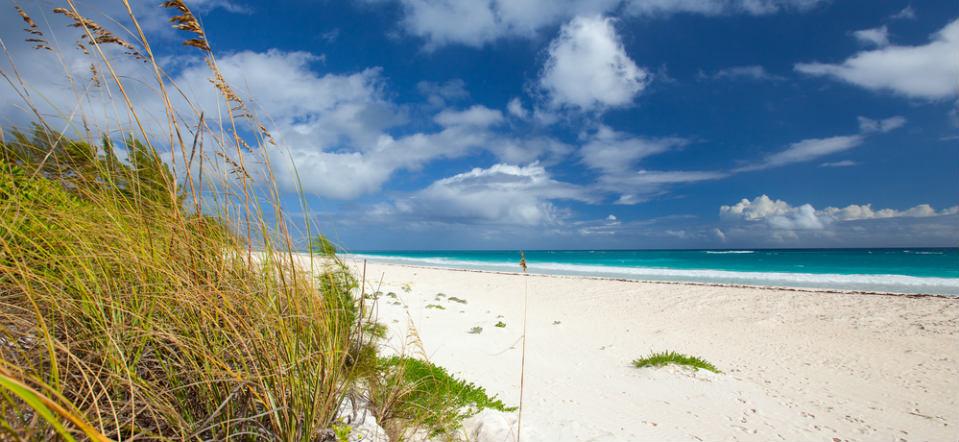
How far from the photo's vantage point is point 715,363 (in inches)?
320

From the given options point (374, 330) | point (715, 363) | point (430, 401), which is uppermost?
point (374, 330)

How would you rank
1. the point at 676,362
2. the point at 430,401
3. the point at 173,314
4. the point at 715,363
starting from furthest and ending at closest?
1. the point at 715,363
2. the point at 676,362
3. the point at 430,401
4. the point at 173,314

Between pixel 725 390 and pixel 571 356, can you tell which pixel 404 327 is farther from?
pixel 725 390

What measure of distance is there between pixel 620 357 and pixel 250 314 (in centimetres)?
742

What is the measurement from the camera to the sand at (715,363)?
4676mm

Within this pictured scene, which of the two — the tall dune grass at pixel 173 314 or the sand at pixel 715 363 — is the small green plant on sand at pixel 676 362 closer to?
the sand at pixel 715 363

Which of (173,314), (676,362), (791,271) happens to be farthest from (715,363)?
(791,271)

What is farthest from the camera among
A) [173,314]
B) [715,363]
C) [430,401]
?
[715,363]

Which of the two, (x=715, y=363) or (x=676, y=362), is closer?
(x=676, y=362)

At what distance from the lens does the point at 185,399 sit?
5.56ft

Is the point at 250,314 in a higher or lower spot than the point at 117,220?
lower

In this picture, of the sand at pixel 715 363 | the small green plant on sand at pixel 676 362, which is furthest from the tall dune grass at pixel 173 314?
the small green plant on sand at pixel 676 362

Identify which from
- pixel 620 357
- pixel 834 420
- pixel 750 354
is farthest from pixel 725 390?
pixel 750 354

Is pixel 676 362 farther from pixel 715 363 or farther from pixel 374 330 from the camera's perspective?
pixel 374 330
